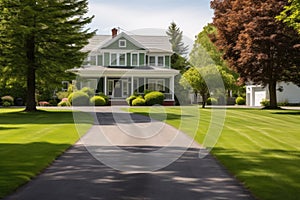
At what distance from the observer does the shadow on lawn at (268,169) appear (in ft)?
28.3

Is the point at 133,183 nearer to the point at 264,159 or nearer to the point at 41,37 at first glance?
the point at 264,159

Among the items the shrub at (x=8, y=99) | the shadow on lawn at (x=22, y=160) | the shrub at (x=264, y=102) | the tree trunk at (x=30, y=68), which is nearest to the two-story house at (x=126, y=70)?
the shrub at (x=8, y=99)

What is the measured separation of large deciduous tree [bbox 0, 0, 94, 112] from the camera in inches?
1246

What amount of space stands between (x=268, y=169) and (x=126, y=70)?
150ft

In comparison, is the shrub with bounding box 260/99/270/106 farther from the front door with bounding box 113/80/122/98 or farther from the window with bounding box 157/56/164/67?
the front door with bounding box 113/80/122/98

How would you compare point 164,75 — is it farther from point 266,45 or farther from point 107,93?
point 266,45

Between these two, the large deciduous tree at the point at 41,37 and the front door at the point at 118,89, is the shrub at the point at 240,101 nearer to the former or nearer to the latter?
the front door at the point at 118,89

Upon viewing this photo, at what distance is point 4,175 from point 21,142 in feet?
21.7

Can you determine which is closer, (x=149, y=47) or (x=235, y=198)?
(x=235, y=198)

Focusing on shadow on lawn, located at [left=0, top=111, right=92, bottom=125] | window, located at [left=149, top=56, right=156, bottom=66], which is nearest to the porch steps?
window, located at [left=149, top=56, right=156, bottom=66]

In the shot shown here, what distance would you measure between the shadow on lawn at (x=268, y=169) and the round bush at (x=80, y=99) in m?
36.0

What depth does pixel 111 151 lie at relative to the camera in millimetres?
14148

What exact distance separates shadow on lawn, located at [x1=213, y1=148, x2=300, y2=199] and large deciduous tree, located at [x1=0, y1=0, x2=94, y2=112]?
2134 centimetres

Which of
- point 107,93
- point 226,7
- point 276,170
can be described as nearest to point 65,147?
point 276,170
